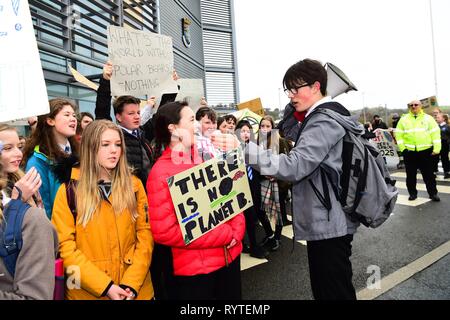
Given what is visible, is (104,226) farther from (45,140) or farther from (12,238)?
(45,140)

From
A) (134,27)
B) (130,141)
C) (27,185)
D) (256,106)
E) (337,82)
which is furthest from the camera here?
(134,27)

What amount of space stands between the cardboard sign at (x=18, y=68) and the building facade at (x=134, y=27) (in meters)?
3.83

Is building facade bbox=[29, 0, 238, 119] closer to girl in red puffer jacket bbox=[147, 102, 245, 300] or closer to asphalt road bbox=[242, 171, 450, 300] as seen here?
girl in red puffer jacket bbox=[147, 102, 245, 300]

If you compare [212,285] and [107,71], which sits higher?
[107,71]

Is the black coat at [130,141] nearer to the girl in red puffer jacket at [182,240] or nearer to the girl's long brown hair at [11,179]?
the girl in red puffer jacket at [182,240]

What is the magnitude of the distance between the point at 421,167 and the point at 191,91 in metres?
5.02

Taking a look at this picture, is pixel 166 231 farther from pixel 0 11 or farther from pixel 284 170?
pixel 0 11

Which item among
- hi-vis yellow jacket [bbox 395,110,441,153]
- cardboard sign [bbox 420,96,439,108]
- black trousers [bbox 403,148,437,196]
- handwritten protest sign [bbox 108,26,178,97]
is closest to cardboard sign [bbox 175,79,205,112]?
handwritten protest sign [bbox 108,26,178,97]

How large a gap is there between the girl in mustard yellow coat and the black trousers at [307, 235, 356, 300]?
1085 millimetres

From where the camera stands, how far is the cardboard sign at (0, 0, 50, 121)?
6.17 feet

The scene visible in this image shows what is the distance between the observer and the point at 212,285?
2.09 m

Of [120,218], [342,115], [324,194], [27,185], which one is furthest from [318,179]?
[27,185]

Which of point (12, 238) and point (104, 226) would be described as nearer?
point (12, 238)

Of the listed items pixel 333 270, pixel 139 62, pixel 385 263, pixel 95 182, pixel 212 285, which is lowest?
pixel 385 263
